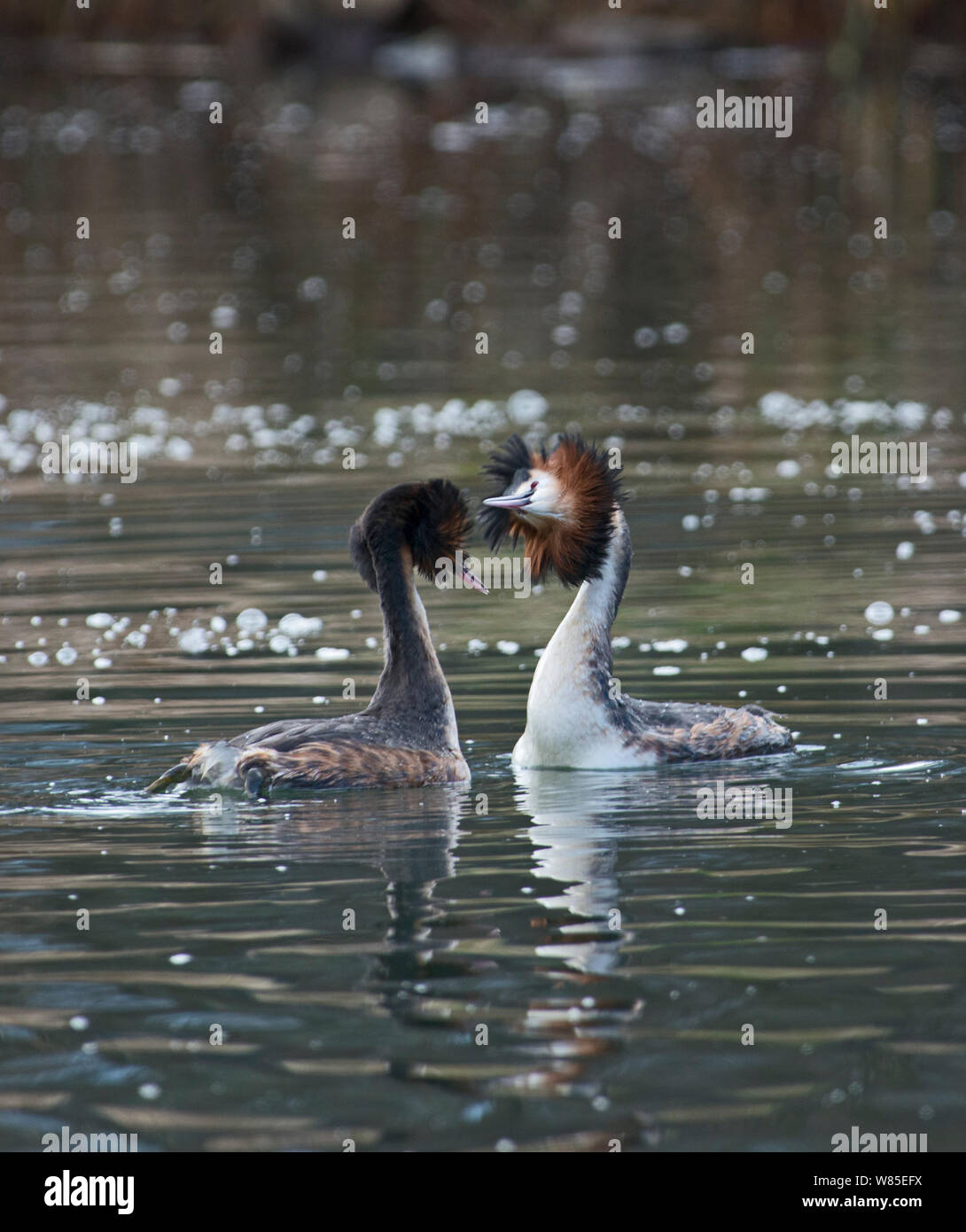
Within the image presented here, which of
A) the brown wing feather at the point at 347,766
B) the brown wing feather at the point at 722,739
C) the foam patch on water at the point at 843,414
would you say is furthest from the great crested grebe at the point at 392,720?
the foam patch on water at the point at 843,414

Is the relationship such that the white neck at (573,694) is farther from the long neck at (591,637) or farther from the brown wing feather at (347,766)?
the brown wing feather at (347,766)

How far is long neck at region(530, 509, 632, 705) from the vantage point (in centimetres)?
1073

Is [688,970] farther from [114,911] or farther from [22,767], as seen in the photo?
[22,767]

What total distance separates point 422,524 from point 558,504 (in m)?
0.69

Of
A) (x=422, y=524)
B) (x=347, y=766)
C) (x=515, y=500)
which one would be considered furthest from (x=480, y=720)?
(x=347, y=766)

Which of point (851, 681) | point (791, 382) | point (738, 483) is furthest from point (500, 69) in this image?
point (851, 681)

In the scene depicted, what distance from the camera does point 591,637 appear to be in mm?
10898

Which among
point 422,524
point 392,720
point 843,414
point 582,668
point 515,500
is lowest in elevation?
point 392,720

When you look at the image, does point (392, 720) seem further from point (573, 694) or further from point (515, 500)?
point (515, 500)

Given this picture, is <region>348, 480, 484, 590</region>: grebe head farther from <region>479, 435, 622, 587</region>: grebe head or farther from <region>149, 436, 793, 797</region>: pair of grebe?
<region>479, 435, 622, 587</region>: grebe head

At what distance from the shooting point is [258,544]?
643 inches

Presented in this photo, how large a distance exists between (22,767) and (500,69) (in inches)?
2737

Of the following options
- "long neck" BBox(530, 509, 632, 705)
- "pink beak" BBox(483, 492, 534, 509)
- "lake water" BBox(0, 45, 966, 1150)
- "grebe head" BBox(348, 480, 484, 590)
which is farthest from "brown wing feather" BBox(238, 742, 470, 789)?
"pink beak" BBox(483, 492, 534, 509)

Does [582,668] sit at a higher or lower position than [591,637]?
lower
